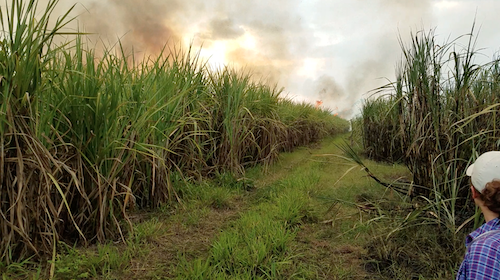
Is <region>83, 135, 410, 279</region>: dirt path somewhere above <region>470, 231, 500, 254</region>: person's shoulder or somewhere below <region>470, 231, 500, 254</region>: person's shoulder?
below

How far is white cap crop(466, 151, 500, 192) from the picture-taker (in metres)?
0.95

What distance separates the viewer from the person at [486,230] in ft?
2.80

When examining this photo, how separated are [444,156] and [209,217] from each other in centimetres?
165

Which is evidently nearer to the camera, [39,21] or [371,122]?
[39,21]

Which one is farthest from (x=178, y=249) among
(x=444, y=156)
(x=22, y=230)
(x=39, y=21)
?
(x=444, y=156)

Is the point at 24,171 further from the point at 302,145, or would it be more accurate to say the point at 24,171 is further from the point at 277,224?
the point at 302,145

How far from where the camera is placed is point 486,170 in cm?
96

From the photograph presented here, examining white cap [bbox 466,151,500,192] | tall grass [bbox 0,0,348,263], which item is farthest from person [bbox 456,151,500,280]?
tall grass [bbox 0,0,348,263]

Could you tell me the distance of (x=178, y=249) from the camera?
1799mm

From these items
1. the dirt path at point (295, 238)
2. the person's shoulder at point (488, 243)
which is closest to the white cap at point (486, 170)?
the person's shoulder at point (488, 243)

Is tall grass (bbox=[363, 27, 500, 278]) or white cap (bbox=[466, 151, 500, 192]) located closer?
white cap (bbox=[466, 151, 500, 192])

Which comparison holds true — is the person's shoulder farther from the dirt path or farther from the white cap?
the dirt path

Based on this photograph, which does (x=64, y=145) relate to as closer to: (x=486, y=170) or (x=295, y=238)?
(x=295, y=238)

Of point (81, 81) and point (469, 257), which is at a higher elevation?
point (81, 81)
